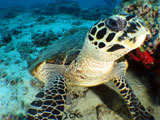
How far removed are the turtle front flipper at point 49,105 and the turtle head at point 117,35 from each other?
2.78 ft

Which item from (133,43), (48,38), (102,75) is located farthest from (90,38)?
(48,38)

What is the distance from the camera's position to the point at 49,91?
180cm

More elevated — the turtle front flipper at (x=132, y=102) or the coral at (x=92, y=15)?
the turtle front flipper at (x=132, y=102)

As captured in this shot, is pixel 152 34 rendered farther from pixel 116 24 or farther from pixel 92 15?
pixel 92 15

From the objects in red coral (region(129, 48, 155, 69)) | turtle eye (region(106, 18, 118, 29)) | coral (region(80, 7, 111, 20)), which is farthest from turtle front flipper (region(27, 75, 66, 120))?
coral (region(80, 7, 111, 20))

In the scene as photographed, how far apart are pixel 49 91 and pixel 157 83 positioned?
2001 mm

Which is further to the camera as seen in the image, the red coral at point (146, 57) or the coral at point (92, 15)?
the coral at point (92, 15)

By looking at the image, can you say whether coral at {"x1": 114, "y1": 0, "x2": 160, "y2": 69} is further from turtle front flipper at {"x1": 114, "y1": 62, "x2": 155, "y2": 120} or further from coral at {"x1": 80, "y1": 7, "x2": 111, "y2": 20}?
coral at {"x1": 80, "y1": 7, "x2": 111, "y2": 20}

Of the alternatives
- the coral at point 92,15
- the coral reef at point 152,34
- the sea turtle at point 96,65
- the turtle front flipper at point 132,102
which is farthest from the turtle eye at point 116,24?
the coral at point 92,15

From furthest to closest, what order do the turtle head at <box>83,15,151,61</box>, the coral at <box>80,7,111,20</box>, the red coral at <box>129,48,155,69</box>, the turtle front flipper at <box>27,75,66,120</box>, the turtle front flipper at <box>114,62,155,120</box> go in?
the coral at <box>80,7,111,20</box> → the red coral at <box>129,48,155,69</box> → the turtle front flipper at <box>114,62,155,120</box> → the turtle front flipper at <box>27,75,66,120</box> → the turtle head at <box>83,15,151,61</box>

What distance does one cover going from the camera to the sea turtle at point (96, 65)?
1410mm

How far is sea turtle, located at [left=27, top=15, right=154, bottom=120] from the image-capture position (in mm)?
1410

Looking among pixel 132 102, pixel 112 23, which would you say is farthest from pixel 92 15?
pixel 112 23

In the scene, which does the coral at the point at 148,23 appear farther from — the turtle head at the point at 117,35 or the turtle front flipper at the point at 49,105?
the turtle front flipper at the point at 49,105
